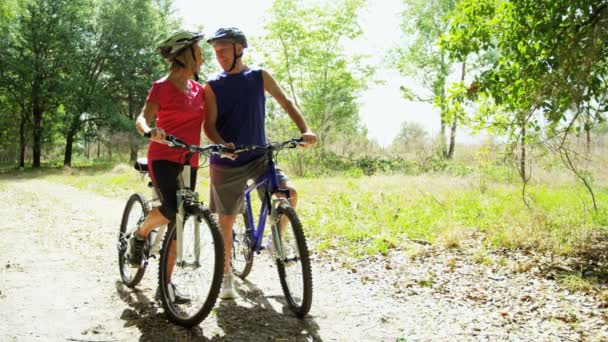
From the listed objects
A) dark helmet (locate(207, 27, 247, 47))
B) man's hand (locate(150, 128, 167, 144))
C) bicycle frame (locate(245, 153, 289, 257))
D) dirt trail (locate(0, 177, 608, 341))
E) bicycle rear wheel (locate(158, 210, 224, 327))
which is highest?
dark helmet (locate(207, 27, 247, 47))

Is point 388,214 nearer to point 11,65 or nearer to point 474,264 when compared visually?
point 474,264

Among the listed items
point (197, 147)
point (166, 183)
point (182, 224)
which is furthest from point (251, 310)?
point (197, 147)

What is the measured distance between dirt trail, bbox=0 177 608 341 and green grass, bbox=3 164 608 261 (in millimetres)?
1020

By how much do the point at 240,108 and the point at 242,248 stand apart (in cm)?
131

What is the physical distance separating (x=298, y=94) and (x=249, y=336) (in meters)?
20.4

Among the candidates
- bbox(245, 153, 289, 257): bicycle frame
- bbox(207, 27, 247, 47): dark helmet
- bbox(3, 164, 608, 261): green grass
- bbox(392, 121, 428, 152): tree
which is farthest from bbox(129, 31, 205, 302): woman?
bbox(392, 121, 428, 152): tree

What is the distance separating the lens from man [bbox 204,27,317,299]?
12.4 ft

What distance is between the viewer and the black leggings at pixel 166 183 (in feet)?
11.9

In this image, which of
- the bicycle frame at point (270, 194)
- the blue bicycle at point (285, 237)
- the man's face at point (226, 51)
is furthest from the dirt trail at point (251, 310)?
the man's face at point (226, 51)

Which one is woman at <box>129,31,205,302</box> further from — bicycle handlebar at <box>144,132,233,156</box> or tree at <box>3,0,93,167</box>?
tree at <box>3,0,93,167</box>

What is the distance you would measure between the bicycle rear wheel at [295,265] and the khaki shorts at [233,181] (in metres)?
0.38

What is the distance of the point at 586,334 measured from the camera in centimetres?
343

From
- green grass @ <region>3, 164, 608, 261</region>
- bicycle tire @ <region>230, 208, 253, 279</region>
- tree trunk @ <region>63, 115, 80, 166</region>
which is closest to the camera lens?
bicycle tire @ <region>230, 208, 253, 279</region>

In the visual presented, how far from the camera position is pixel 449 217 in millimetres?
7293
